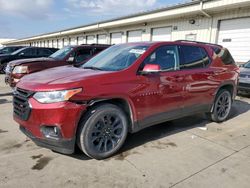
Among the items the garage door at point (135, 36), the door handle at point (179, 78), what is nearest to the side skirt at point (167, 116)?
the door handle at point (179, 78)

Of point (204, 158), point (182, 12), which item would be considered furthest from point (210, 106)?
point (182, 12)

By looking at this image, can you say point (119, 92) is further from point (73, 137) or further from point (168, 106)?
point (168, 106)

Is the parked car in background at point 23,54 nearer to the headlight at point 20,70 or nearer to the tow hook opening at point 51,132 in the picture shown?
the headlight at point 20,70

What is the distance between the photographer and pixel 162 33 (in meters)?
15.7

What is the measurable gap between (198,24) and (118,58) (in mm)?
10529

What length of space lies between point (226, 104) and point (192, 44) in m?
1.85

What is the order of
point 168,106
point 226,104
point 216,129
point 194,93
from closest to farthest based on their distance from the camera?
point 168,106, point 194,93, point 216,129, point 226,104

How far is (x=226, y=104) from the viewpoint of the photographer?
5.66 m

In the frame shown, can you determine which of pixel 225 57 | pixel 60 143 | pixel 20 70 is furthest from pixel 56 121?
pixel 20 70

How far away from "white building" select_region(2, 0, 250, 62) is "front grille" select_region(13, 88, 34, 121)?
9876 mm

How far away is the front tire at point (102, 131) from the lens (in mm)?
3268

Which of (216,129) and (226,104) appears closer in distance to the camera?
(216,129)

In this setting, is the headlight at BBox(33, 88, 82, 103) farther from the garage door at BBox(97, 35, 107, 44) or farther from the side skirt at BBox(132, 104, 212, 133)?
the garage door at BBox(97, 35, 107, 44)

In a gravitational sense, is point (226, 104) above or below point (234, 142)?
above
